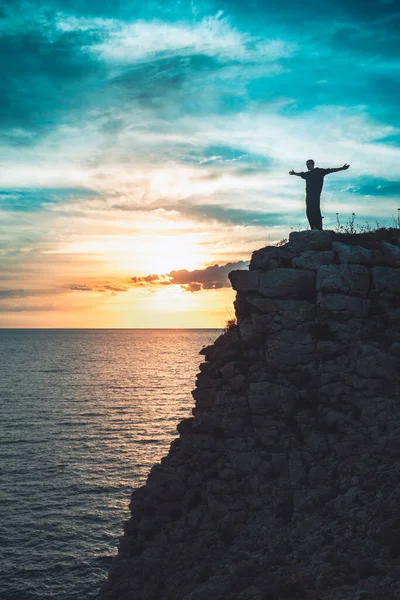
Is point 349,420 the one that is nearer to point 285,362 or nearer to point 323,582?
point 285,362

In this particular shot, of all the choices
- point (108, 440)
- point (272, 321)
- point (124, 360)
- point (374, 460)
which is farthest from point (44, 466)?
point (124, 360)

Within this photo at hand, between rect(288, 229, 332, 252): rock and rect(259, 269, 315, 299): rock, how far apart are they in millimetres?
1476

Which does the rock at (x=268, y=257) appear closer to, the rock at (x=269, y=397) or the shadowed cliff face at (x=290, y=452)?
the shadowed cliff face at (x=290, y=452)

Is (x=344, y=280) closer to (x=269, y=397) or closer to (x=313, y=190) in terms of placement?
(x=269, y=397)

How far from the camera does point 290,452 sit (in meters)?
16.0

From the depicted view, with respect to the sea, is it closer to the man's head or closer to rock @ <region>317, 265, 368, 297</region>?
rock @ <region>317, 265, 368, 297</region>

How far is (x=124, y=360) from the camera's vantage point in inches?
6260

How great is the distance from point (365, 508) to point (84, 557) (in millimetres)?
24312

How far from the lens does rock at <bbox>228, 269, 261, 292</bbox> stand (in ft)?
63.1

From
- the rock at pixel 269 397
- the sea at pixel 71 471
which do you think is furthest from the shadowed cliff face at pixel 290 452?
the sea at pixel 71 471

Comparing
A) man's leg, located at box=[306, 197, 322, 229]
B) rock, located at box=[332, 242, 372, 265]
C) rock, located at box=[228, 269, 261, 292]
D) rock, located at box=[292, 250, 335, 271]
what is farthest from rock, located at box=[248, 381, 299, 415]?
man's leg, located at box=[306, 197, 322, 229]

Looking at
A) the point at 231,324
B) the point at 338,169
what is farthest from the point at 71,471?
the point at 338,169

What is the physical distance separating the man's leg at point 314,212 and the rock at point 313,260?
3368 mm

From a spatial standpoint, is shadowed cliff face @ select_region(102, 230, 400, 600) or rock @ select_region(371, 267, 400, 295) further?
rock @ select_region(371, 267, 400, 295)
